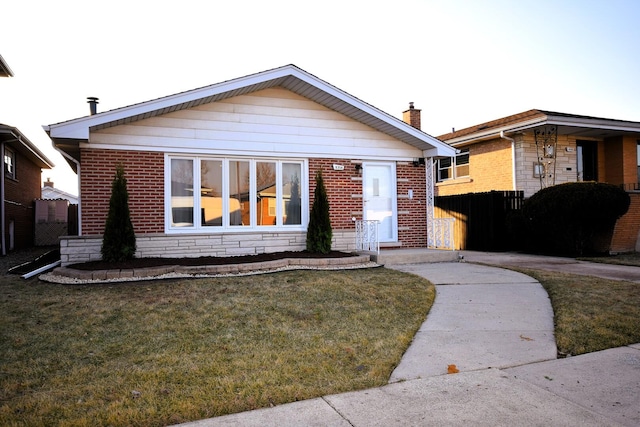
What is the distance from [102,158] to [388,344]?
7.84 meters

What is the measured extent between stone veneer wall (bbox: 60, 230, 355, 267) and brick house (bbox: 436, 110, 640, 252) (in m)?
8.61

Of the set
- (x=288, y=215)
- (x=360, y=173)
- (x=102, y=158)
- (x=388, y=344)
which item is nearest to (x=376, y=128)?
(x=360, y=173)

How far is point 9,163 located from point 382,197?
47.7ft

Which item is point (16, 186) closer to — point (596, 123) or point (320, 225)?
point (320, 225)

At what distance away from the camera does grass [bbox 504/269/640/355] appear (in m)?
4.62

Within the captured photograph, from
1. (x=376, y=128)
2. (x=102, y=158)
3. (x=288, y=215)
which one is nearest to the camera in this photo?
(x=102, y=158)

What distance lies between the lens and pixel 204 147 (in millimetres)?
10414

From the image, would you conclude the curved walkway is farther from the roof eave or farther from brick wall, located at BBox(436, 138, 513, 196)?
brick wall, located at BBox(436, 138, 513, 196)

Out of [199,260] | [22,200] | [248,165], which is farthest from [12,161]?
[199,260]

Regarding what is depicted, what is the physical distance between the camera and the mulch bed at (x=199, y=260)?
8562mm

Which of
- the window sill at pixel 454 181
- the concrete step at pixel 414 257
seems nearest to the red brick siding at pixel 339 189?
the concrete step at pixel 414 257

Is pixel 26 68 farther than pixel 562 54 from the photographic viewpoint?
Yes

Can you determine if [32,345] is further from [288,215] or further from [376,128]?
[376,128]

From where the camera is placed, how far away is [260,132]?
35.8ft
